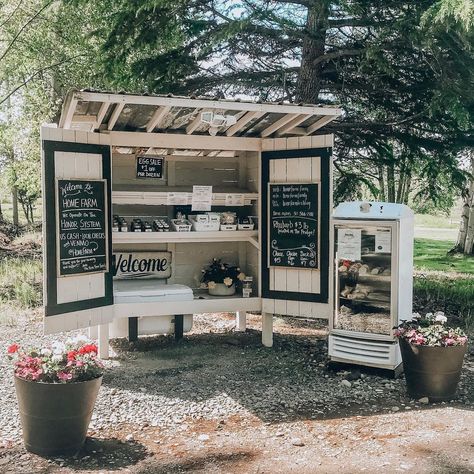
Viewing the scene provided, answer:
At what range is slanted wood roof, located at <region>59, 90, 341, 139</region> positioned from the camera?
A: 19.2 feet

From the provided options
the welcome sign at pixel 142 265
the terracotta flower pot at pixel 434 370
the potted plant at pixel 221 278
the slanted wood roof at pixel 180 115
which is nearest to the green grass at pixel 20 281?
the welcome sign at pixel 142 265

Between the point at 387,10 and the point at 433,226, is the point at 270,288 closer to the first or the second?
the point at 387,10

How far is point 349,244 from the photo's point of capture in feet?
21.3

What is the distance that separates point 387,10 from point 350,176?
2.81 metres

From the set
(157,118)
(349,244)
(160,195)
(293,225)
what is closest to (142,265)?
(160,195)

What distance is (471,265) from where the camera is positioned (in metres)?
15.5

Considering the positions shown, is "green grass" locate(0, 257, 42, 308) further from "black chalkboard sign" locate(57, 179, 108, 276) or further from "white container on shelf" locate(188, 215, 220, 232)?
"black chalkboard sign" locate(57, 179, 108, 276)

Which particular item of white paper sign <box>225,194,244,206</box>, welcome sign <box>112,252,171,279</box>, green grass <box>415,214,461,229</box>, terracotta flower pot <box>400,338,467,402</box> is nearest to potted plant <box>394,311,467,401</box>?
terracotta flower pot <box>400,338,467,402</box>

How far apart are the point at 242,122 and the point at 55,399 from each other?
364 centimetres

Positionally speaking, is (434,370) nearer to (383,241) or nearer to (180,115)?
(383,241)

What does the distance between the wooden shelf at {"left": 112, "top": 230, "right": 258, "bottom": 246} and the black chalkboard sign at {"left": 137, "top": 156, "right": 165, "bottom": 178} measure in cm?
93

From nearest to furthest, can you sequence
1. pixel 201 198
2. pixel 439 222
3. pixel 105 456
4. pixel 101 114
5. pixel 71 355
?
pixel 105 456 → pixel 71 355 → pixel 101 114 → pixel 201 198 → pixel 439 222

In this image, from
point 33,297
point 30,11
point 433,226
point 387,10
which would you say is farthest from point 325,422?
point 433,226

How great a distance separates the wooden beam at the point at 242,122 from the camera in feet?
21.3
